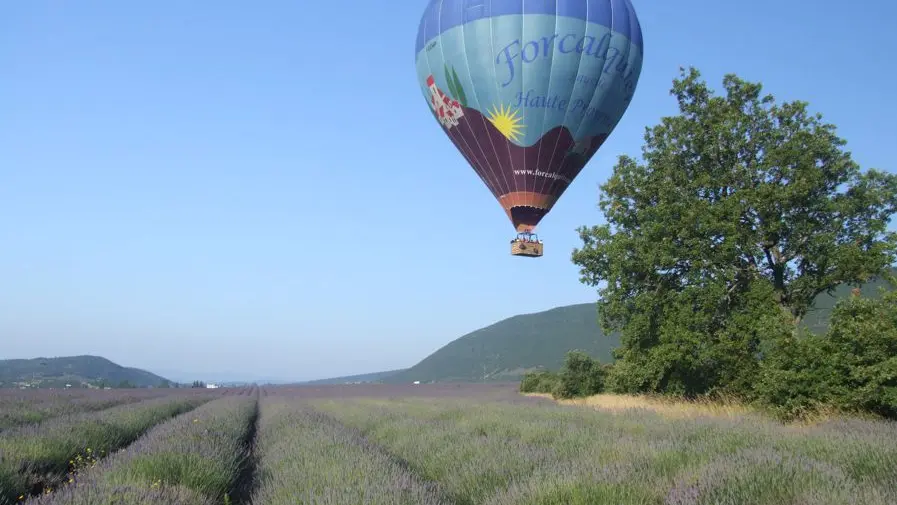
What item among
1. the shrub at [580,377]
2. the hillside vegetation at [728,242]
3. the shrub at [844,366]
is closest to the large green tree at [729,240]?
the hillside vegetation at [728,242]

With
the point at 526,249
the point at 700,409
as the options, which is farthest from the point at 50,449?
the point at 526,249

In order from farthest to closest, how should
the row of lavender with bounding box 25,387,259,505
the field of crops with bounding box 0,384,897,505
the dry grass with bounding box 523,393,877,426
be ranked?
the dry grass with bounding box 523,393,877,426, the row of lavender with bounding box 25,387,259,505, the field of crops with bounding box 0,384,897,505

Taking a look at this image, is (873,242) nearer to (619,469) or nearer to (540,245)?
(540,245)

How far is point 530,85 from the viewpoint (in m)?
18.9

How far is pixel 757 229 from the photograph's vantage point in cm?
1819

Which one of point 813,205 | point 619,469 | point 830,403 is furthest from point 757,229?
point 619,469

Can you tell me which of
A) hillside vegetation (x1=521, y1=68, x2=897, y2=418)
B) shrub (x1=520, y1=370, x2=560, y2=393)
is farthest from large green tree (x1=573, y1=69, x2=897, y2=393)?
shrub (x1=520, y1=370, x2=560, y2=393)

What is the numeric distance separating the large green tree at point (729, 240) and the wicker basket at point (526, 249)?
1.49 metres

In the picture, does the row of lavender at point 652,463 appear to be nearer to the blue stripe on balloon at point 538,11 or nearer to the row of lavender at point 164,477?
the row of lavender at point 164,477

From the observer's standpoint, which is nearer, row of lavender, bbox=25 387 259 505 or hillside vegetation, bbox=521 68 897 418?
row of lavender, bbox=25 387 259 505

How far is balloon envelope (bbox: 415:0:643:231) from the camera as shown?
18906 millimetres

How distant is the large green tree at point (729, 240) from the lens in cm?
1742

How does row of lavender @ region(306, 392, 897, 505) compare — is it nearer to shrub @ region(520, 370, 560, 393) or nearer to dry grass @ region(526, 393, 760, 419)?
dry grass @ region(526, 393, 760, 419)

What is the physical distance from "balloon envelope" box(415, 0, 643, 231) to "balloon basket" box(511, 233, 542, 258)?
1.11ft
